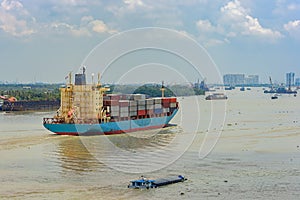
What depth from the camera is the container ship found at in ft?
66.9

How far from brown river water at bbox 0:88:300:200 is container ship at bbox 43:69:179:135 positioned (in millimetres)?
509

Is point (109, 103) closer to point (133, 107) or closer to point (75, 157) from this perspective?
point (133, 107)

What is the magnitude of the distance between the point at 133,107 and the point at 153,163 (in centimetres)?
884

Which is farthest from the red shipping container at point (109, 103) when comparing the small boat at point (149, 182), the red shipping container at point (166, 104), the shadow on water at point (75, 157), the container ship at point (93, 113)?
the small boat at point (149, 182)

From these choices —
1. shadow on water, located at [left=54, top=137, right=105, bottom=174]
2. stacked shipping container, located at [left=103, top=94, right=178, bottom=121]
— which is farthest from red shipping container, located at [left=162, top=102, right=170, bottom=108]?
shadow on water, located at [left=54, top=137, right=105, bottom=174]

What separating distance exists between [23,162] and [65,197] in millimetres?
4106

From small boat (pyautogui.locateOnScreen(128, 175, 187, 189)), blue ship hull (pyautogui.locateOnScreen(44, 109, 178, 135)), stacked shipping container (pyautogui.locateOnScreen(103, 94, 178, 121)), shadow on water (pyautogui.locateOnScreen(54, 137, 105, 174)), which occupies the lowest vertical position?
small boat (pyautogui.locateOnScreen(128, 175, 187, 189))

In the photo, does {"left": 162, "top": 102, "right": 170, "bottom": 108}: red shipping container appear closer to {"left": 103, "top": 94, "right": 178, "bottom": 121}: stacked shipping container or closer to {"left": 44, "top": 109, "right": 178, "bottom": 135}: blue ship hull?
{"left": 103, "top": 94, "right": 178, "bottom": 121}: stacked shipping container

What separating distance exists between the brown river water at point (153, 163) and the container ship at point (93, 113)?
509 millimetres

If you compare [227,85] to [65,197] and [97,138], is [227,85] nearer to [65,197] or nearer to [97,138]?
[97,138]

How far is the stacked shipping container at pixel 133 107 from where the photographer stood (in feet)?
71.9

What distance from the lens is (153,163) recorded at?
14.2m

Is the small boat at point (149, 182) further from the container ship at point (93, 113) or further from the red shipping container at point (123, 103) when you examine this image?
the red shipping container at point (123, 103)

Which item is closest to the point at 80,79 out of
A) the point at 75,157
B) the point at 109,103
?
the point at 109,103
